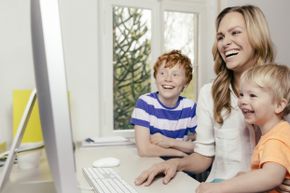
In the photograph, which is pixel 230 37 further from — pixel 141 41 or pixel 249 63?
pixel 141 41

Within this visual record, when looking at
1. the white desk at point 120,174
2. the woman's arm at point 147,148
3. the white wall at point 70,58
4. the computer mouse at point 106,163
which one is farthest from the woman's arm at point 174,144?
the white wall at point 70,58

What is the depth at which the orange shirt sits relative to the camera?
36.1 inches

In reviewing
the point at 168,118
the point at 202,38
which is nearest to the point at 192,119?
the point at 168,118

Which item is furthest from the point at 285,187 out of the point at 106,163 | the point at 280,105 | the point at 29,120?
the point at 29,120

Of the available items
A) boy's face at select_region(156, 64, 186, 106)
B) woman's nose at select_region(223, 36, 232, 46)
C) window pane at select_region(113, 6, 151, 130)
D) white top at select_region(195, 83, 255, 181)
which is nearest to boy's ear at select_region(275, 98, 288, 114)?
white top at select_region(195, 83, 255, 181)

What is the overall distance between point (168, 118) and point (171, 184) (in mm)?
719

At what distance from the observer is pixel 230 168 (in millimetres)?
1226

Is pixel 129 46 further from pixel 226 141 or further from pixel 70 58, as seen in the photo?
pixel 226 141

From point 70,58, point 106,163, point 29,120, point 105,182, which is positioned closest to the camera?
point 105,182

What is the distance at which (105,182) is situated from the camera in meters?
0.94

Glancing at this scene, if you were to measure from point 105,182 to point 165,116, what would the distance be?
2.61 feet

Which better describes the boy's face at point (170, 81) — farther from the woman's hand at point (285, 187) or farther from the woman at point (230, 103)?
the woman's hand at point (285, 187)

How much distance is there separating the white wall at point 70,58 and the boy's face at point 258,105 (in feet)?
3.66

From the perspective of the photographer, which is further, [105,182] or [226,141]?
[226,141]
